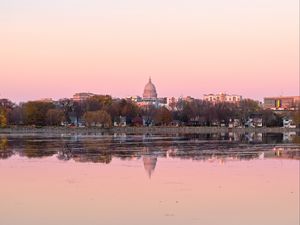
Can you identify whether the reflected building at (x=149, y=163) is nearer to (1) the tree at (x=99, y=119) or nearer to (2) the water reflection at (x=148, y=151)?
(2) the water reflection at (x=148, y=151)

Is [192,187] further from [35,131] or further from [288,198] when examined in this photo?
→ [35,131]

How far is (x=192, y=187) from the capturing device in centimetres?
1405

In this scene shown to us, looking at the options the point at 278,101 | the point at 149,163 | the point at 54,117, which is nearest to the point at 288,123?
the point at 54,117

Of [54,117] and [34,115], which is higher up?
[34,115]

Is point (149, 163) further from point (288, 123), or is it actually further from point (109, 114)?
point (288, 123)

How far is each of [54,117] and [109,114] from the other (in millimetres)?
8550

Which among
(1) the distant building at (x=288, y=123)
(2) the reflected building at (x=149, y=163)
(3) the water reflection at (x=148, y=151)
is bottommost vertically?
(2) the reflected building at (x=149, y=163)

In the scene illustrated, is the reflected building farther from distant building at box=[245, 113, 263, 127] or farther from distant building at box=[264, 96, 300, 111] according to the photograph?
distant building at box=[264, 96, 300, 111]

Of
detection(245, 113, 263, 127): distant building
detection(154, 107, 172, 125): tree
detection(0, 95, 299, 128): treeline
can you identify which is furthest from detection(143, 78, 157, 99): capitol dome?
detection(154, 107, 172, 125): tree

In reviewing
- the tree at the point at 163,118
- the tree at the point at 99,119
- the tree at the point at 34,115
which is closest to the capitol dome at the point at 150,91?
the tree at the point at 163,118

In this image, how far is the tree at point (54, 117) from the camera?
73.4 metres

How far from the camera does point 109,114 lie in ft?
259

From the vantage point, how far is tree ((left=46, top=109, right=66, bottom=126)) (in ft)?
241

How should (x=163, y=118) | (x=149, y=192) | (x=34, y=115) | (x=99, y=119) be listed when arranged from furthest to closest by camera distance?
(x=163, y=118), (x=34, y=115), (x=99, y=119), (x=149, y=192)
